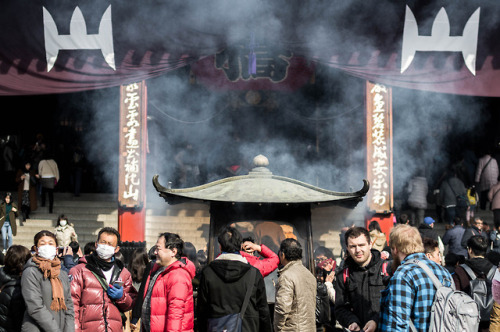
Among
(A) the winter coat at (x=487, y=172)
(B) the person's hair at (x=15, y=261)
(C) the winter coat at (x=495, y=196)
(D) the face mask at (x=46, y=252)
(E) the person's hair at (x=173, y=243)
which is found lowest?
(B) the person's hair at (x=15, y=261)

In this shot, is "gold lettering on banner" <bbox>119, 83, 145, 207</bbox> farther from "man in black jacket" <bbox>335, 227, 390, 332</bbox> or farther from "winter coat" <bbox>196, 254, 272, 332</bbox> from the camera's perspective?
"man in black jacket" <bbox>335, 227, 390, 332</bbox>

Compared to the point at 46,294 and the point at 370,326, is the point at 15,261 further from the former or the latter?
the point at 370,326

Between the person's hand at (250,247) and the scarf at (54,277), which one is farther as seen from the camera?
the person's hand at (250,247)

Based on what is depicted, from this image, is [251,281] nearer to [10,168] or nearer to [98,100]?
[98,100]

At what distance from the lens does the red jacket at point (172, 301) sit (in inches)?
197

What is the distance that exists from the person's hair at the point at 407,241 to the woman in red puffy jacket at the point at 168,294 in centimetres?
177

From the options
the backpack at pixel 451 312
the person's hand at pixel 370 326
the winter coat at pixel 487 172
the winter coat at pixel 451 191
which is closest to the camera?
the backpack at pixel 451 312

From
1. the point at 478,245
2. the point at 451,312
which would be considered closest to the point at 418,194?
the point at 478,245

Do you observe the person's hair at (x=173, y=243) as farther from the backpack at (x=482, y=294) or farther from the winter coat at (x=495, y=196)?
the winter coat at (x=495, y=196)

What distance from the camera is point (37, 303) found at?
16.3 ft

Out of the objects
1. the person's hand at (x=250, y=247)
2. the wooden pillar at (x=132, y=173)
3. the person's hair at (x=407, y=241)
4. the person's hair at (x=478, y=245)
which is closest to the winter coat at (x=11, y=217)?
the wooden pillar at (x=132, y=173)

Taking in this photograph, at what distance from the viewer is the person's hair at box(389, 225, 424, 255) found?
4461mm

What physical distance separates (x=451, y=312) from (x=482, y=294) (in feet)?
8.26

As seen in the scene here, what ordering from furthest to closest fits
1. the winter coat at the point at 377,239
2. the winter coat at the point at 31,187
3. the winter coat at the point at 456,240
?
1. the winter coat at the point at 31,187
2. the winter coat at the point at 456,240
3. the winter coat at the point at 377,239
